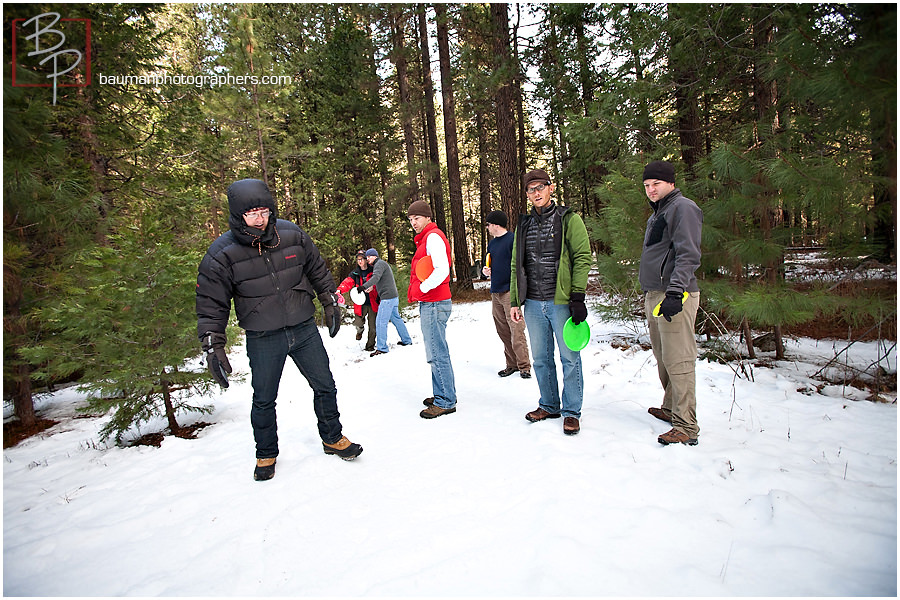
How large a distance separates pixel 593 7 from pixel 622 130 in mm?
8674

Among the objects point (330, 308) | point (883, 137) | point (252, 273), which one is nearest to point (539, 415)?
point (330, 308)

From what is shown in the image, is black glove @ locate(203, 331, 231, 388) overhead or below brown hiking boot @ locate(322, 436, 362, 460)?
overhead

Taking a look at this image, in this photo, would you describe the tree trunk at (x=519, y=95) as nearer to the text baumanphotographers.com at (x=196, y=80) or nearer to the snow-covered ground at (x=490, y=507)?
the text baumanphotographers.com at (x=196, y=80)

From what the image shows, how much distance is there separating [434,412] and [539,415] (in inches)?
44.3

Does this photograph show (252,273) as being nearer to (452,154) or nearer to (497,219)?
(497,219)

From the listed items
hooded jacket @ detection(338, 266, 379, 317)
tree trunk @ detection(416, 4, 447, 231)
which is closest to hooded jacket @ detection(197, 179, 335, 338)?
hooded jacket @ detection(338, 266, 379, 317)

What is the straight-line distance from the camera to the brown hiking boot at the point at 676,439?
3.35m

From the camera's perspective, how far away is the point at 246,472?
345 centimetres

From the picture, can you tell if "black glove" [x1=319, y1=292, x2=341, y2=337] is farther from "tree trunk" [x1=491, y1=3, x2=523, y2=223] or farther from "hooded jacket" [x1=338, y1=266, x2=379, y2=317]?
"tree trunk" [x1=491, y1=3, x2=523, y2=223]

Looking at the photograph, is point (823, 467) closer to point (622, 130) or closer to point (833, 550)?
point (833, 550)

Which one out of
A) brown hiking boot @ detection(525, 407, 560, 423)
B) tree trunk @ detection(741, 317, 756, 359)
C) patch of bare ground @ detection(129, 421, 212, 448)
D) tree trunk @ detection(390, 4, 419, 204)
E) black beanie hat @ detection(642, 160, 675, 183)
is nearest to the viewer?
black beanie hat @ detection(642, 160, 675, 183)

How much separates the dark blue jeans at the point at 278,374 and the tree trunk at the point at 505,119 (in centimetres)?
863

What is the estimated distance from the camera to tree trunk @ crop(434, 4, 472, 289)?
13.8 metres

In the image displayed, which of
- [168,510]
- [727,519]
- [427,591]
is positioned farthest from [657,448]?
[168,510]
